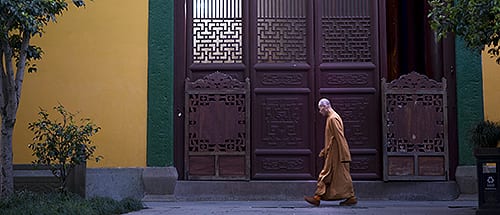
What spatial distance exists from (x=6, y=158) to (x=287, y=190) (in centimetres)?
507

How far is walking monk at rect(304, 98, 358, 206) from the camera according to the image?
39.4 ft

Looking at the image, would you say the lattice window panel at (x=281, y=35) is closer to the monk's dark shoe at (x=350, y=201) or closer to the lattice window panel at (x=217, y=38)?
the lattice window panel at (x=217, y=38)

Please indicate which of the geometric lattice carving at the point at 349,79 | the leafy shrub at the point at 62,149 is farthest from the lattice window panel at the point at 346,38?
the leafy shrub at the point at 62,149

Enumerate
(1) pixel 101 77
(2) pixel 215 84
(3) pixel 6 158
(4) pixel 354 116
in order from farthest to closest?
1. (4) pixel 354 116
2. (1) pixel 101 77
3. (2) pixel 215 84
4. (3) pixel 6 158

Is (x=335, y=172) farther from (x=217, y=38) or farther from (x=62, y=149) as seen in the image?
(x=62, y=149)

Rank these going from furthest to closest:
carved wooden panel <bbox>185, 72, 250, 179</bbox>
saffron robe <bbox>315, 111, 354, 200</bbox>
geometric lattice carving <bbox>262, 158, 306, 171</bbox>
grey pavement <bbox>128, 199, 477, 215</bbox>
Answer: geometric lattice carving <bbox>262, 158, 306, 171</bbox>
carved wooden panel <bbox>185, 72, 250, 179</bbox>
saffron robe <bbox>315, 111, 354, 200</bbox>
grey pavement <bbox>128, 199, 477, 215</bbox>

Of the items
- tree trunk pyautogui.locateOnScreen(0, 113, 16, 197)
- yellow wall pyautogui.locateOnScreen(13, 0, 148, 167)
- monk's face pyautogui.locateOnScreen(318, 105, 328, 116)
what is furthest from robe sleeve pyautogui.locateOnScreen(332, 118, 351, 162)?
tree trunk pyautogui.locateOnScreen(0, 113, 16, 197)

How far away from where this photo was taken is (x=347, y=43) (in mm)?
13672

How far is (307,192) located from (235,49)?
3052 millimetres

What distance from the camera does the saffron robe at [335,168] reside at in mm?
12008

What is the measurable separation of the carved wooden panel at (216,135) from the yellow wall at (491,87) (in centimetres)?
444

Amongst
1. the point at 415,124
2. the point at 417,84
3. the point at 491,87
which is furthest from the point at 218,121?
the point at 491,87

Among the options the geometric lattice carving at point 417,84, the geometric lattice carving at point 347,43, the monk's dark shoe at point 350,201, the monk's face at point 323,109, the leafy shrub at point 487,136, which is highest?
the geometric lattice carving at point 347,43

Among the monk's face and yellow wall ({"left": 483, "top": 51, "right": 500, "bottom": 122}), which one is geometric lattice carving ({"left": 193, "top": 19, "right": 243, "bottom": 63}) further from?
yellow wall ({"left": 483, "top": 51, "right": 500, "bottom": 122})
